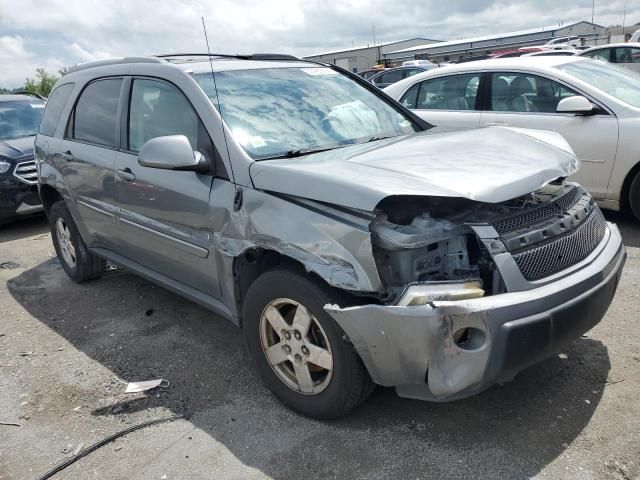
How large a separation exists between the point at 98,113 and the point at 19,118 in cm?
556

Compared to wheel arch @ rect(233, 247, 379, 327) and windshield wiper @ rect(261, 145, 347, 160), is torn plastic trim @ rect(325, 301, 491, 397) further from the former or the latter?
windshield wiper @ rect(261, 145, 347, 160)

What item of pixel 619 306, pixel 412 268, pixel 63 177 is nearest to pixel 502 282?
pixel 412 268

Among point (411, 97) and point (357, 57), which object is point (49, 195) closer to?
point (411, 97)

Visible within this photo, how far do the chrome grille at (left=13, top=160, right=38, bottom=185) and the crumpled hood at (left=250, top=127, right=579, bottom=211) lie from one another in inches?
231

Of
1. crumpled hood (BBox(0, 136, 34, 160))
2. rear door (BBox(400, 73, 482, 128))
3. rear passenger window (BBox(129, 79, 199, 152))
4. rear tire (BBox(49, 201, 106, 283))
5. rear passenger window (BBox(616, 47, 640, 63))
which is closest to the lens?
rear passenger window (BBox(129, 79, 199, 152))

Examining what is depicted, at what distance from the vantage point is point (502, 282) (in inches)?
92.2

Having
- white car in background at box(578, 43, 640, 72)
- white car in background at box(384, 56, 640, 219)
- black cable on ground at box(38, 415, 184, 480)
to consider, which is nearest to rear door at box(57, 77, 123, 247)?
black cable on ground at box(38, 415, 184, 480)

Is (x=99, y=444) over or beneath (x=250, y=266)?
beneath

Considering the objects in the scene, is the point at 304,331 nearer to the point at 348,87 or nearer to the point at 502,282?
the point at 502,282

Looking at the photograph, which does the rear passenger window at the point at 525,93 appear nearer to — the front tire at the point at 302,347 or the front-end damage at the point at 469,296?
the front-end damage at the point at 469,296

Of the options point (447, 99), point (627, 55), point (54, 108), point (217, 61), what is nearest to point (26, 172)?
point (54, 108)

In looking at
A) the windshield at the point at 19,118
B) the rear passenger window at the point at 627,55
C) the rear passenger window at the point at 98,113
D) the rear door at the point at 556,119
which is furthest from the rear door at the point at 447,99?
the rear passenger window at the point at 627,55

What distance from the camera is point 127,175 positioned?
12.4 feet

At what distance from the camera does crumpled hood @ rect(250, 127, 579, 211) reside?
2387mm
